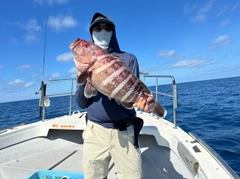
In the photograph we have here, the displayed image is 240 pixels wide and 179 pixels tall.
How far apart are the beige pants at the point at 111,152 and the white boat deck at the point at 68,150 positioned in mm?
1047

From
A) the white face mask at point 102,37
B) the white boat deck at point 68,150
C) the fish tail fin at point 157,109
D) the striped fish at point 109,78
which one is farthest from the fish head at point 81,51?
the white boat deck at point 68,150

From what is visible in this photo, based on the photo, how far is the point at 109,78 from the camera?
1.58m

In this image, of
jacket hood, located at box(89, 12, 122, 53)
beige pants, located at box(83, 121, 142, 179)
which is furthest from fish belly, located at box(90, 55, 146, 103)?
jacket hood, located at box(89, 12, 122, 53)

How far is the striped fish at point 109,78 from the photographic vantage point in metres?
1.59

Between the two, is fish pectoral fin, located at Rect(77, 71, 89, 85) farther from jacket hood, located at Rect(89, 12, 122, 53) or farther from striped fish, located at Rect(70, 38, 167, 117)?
jacket hood, located at Rect(89, 12, 122, 53)

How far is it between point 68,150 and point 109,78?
3.69 meters

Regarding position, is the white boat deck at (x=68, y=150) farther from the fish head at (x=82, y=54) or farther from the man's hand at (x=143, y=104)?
the fish head at (x=82, y=54)

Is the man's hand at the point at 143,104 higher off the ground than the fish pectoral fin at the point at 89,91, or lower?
lower

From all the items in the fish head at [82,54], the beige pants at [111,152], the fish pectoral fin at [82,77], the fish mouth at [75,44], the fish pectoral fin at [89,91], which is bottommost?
the beige pants at [111,152]

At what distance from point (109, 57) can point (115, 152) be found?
107 centimetres

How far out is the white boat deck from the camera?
3195mm

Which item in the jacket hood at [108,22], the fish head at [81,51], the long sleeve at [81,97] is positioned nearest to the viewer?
the fish head at [81,51]

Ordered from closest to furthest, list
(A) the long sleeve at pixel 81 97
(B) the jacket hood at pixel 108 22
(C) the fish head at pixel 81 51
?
(C) the fish head at pixel 81 51 < (A) the long sleeve at pixel 81 97 < (B) the jacket hood at pixel 108 22

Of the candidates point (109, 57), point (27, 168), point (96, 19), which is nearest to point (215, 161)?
point (109, 57)
